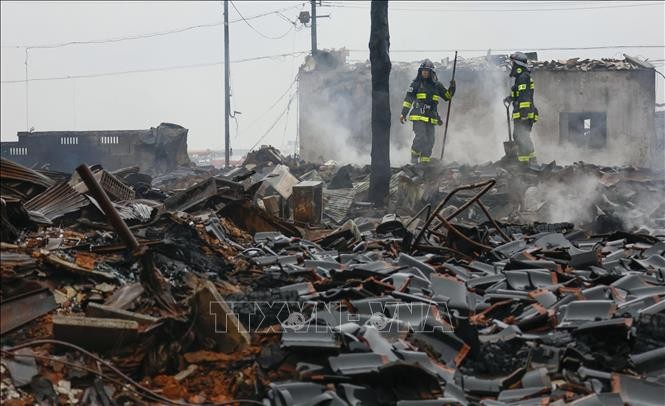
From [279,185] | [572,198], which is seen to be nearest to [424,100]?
[572,198]

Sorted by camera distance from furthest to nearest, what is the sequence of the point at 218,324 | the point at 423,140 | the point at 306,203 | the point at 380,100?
1. the point at 423,140
2. the point at 380,100
3. the point at 306,203
4. the point at 218,324

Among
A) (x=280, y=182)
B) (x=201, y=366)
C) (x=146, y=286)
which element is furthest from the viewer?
(x=280, y=182)

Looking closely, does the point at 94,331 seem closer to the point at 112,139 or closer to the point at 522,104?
the point at 522,104

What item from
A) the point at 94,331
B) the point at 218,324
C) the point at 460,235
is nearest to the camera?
the point at 94,331

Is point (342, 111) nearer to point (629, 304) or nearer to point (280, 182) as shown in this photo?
point (280, 182)

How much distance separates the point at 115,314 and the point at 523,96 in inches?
524

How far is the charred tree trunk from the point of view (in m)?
14.7

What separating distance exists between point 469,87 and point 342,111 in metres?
5.28

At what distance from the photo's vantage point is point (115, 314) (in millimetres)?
5008

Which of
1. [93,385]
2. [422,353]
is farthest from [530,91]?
[93,385]

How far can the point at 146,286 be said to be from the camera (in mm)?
5570

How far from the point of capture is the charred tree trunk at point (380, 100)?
14656 millimetres

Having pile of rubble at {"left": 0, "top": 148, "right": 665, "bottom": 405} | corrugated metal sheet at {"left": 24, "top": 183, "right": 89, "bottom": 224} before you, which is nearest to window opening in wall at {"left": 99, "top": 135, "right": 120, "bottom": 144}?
pile of rubble at {"left": 0, "top": 148, "right": 665, "bottom": 405}

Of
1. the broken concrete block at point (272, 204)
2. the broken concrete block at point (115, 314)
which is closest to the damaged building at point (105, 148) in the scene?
the broken concrete block at point (272, 204)
